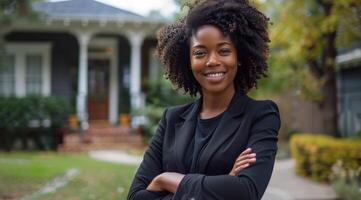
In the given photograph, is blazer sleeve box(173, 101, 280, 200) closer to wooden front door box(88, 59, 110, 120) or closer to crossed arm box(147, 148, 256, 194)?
crossed arm box(147, 148, 256, 194)

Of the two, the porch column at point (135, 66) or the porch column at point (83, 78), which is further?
the porch column at point (135, 66)

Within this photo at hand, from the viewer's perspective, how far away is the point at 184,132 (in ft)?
7.61

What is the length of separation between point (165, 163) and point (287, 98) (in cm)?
1736

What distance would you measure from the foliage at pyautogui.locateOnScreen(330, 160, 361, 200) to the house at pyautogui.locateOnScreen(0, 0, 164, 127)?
9176 mm

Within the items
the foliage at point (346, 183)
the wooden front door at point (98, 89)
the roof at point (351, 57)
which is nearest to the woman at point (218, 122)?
the foliage at point (346, 183)

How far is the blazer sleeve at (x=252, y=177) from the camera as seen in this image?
82.7 inches

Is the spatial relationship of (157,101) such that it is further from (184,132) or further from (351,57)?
(184,132)

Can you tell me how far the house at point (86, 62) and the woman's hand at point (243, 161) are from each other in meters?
14.3

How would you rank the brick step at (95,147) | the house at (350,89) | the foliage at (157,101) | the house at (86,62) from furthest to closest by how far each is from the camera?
the house at (86,62) < the foliage at (157,101) < the brick step at (95,147) < the house at (350,89)

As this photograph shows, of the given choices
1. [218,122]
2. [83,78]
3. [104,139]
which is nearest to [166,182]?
[218,122]

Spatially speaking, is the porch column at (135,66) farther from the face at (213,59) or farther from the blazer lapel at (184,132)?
the face at (213,59)

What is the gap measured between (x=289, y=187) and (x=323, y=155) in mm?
968

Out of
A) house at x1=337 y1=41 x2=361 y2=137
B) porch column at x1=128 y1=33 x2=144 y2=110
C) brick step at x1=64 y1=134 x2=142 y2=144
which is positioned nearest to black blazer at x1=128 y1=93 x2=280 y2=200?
house at x1=337 y1=41 x2=361 y2=137

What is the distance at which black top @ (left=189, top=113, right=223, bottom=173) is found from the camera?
2189 mm
